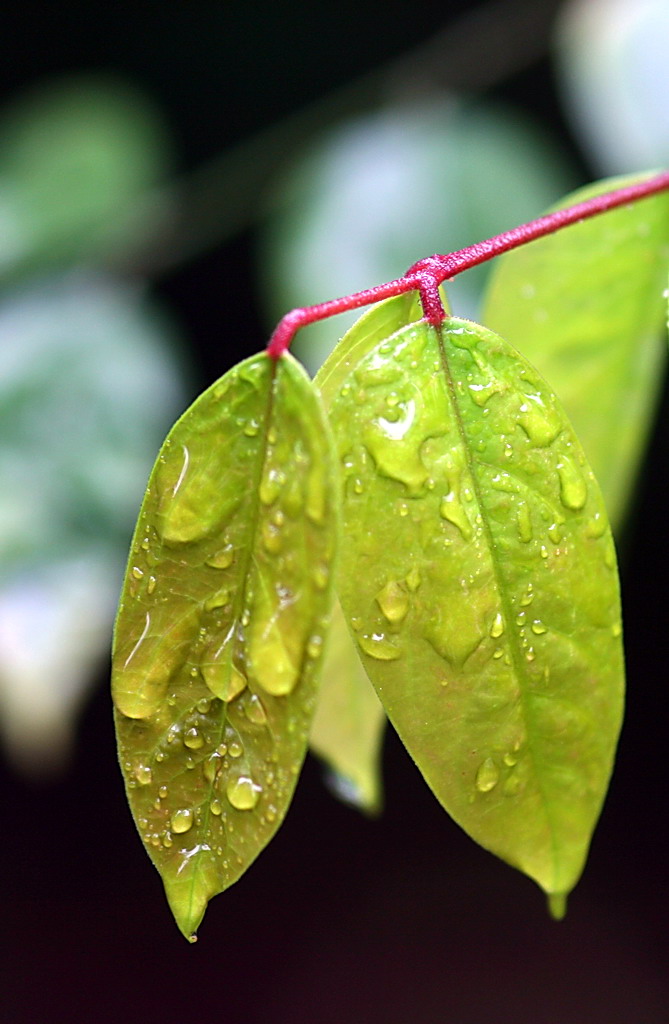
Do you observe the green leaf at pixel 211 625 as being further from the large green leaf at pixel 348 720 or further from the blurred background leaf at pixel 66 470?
the blurred background leaf at pixel 66 470

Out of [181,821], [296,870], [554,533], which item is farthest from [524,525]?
[296,870]

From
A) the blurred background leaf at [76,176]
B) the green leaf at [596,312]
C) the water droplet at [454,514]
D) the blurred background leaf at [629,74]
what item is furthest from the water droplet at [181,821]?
the blurred background leaf at [76,176]

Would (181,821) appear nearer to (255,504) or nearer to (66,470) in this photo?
Answer: (255,504)

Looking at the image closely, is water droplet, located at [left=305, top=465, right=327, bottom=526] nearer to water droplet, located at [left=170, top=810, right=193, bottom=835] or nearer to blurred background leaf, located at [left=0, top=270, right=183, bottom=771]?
water droplet, located at [left=170, top=810, right=193, bottom=835]

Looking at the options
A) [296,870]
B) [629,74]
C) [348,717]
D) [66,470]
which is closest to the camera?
[348,717]

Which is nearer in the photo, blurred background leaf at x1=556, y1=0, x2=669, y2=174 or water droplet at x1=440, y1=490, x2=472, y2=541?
water droplet at x1=440, y1=490, x2=472, y2=541

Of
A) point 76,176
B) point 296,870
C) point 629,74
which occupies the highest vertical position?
point 76,176

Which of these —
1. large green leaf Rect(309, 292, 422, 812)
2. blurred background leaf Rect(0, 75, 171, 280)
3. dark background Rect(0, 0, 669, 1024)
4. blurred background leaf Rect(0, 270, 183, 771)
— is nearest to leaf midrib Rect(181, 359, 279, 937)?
large green leaf Rect(309, 292, 422, 812)

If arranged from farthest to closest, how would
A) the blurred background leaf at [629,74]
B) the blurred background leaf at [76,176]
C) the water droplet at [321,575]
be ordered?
the blurred background leaf at [76,176]
the blurred background leaf at [629,74]
the water droplet at [321,575]
